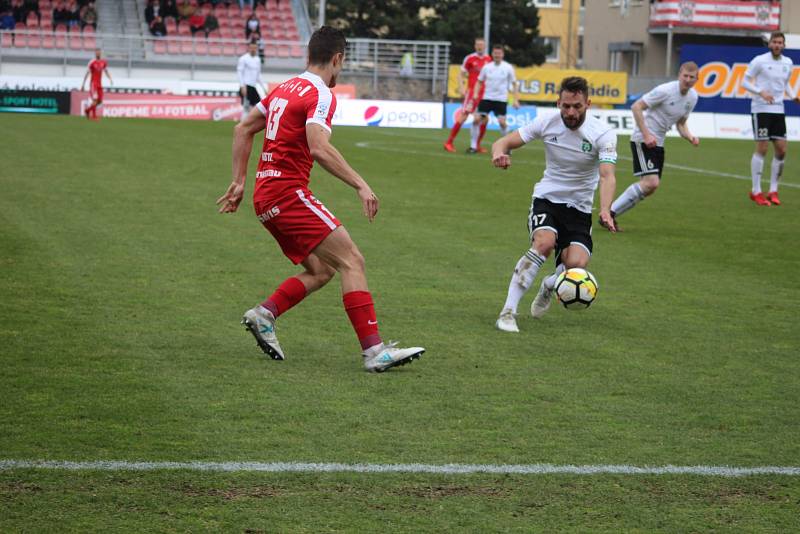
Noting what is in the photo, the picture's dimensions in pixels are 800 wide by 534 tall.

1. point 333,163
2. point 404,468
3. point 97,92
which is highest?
point 333,163

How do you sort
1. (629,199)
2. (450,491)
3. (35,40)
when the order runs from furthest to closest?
(35,40) → (629,199) → (450,491)

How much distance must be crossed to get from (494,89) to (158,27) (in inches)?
953

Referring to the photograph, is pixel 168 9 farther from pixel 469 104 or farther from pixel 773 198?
pixel 773 198

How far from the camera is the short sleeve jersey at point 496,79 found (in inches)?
1016

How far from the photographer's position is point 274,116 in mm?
6875

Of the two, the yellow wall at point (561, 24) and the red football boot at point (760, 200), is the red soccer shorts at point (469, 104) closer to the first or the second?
the red football boot at point (760, 200)

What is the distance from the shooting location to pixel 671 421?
5.97m

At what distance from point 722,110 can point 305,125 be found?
3793 centimetres

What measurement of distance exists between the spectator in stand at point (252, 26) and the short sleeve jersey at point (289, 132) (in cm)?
4125

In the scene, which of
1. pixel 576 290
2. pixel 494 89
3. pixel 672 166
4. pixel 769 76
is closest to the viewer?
pixel 576 290

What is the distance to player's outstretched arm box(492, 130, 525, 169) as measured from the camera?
8.23 meters

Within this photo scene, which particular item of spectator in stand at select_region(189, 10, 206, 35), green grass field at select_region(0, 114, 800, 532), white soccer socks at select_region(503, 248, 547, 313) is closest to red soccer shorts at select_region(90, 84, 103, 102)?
spectator in stand at select_region(189, 10, 206, 35)

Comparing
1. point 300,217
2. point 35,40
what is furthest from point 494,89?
point 35,40

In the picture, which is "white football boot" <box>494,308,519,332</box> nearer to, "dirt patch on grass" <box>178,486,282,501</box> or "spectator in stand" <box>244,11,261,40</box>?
"dirt patch on grass" <box>178,486,282,501</box>
